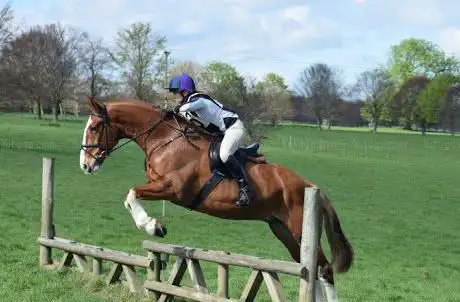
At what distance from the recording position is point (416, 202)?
84.2 ft

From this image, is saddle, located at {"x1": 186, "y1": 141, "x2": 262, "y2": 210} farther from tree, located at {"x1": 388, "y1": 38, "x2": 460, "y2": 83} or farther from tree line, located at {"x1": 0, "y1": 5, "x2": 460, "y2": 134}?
tree, located at {"x1": 388, "y1": 38, "x2": 460, "y2": 83}

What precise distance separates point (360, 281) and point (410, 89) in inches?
3685

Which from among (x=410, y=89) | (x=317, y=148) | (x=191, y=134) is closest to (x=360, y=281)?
(x=191, y=134)

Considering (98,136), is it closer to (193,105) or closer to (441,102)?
(193,105)

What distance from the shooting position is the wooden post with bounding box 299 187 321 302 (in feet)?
20.1

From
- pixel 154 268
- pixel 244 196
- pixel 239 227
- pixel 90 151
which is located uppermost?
pixel 90 151

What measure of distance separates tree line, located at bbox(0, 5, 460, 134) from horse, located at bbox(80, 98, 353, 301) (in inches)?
1157

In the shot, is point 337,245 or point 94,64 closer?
point 337,245

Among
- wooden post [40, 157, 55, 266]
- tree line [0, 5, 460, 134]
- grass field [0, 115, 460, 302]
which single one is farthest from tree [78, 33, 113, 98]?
wooden post [40, 157, 55, 266]

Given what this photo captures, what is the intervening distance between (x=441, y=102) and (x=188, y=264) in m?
92.7

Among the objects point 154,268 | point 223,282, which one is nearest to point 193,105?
point 223,282

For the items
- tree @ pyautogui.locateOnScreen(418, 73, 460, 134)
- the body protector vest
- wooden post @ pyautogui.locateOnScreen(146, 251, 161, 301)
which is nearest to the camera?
the body protector vest

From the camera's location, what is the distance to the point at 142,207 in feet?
21.7

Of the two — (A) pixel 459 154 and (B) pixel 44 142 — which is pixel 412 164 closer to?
(A) pixel 459 154
